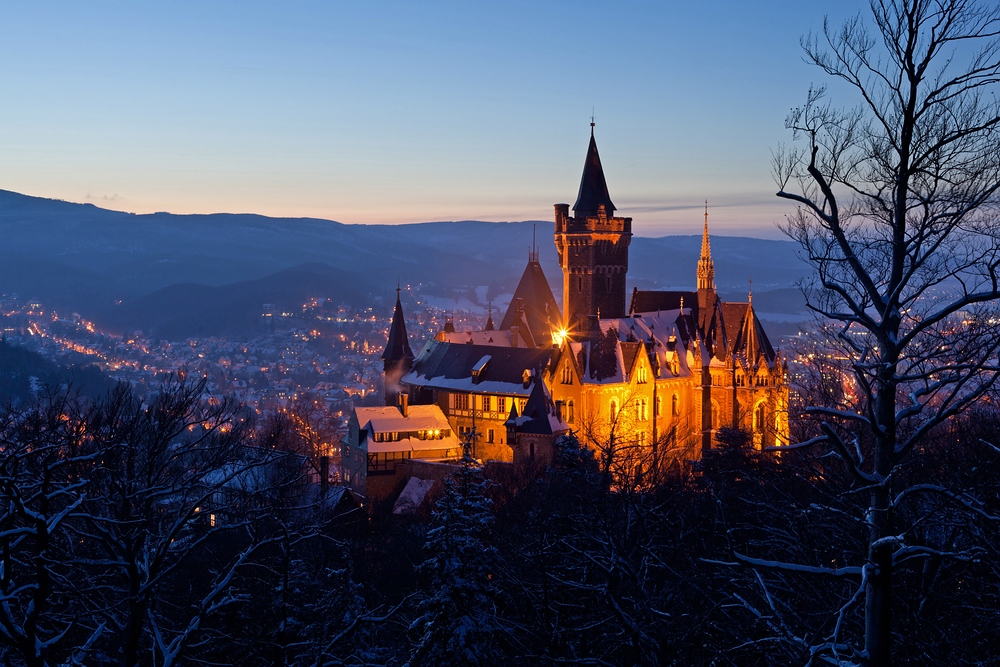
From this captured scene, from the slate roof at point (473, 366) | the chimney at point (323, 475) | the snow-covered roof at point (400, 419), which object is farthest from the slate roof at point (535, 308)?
the chimney at point (323, 475)

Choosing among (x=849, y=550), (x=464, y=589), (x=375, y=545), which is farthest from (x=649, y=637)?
(x=375, y=545)

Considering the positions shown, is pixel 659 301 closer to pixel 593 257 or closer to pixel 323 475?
pixel 593 257

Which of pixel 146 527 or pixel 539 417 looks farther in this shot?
pixel 539 417

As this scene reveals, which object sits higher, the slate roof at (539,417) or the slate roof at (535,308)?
the slate roof at (535,308)

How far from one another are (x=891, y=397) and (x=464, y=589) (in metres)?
14.9

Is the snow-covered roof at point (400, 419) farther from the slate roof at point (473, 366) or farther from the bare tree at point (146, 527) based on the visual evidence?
the bare tree at point (146, 527)

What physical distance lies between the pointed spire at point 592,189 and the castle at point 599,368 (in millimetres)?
92

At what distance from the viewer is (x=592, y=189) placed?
73.9m

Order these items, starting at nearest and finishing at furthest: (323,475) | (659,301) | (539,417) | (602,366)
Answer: (323,475)
(539,417)
(602,366)
(659,301)

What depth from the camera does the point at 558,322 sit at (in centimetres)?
8419

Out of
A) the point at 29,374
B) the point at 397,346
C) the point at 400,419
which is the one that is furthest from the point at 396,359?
the point at 29,374

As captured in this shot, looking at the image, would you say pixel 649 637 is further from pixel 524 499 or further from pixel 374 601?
pixel 524 499

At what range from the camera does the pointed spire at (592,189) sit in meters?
73.3

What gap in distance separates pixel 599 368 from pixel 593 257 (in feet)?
44.9
